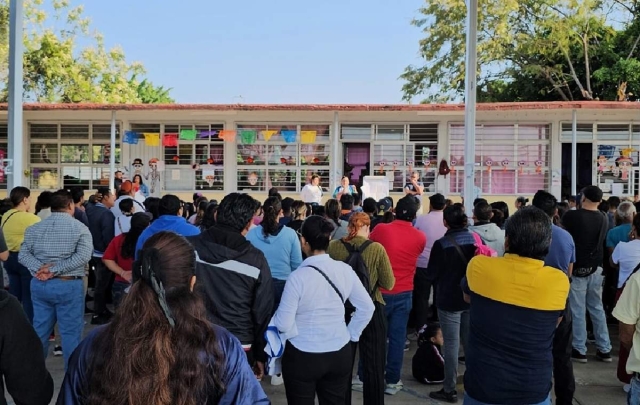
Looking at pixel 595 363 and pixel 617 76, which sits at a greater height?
pixel 617 76

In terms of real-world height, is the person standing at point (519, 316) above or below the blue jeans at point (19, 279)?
above

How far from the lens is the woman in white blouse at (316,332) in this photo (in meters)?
3.18

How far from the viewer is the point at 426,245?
20.5 ft

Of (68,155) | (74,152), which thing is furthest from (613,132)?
(68,155)

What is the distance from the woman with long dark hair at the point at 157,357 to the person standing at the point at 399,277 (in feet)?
10.5

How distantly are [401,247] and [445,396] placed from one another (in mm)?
1256

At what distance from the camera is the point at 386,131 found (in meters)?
14.3

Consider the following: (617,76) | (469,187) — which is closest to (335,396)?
(469,187)

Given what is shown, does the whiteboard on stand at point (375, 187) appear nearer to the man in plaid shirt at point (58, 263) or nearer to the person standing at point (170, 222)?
the person standing at point (170, 222)

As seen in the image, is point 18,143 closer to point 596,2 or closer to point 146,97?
point 596,2

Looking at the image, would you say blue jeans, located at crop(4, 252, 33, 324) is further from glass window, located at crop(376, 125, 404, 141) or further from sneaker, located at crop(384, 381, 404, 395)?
glass window, located at crop(376, 125, 404, 141)

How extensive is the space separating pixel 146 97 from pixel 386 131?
37.1 metres

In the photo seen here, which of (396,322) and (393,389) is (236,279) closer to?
(396,322)

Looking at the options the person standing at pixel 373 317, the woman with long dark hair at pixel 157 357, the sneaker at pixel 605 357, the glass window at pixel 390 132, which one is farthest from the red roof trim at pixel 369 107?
the woman with long dark hair at pixel 157 357
